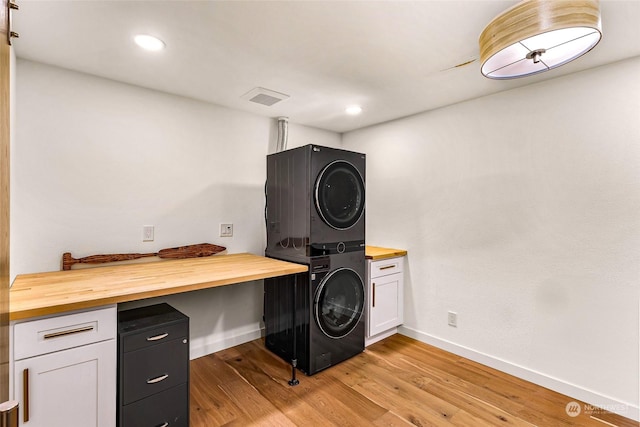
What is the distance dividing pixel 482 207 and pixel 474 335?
106 cm

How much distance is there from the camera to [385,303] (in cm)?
294

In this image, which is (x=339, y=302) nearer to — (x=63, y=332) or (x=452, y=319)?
(x=452, y=319)

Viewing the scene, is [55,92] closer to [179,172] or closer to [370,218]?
[179,172]

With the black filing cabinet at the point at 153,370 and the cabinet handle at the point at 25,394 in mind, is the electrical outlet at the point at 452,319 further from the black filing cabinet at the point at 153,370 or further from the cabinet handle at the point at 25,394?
the cabinet handle at the point at 25,394

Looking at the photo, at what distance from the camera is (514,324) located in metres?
2.41

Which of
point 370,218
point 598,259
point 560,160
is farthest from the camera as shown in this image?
point 370,218

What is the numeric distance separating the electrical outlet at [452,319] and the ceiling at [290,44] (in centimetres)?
183

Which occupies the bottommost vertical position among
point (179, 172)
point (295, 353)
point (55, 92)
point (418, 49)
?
point (295, 353)

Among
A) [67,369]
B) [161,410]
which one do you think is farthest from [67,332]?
[161,410]

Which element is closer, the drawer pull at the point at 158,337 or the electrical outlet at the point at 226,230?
the drawer pull at the point at 158,337

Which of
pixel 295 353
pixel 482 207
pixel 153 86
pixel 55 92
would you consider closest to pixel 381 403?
pixel 295 353

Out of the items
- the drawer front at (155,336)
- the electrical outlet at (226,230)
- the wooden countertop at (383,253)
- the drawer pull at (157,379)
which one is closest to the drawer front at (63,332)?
the drawer front at (155,336)

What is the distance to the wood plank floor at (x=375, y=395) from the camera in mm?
1897

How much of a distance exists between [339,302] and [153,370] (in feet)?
4.55
